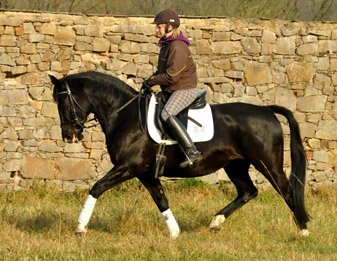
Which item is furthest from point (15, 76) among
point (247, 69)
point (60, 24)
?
point (247, 69)

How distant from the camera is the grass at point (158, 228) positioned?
6008 millimetres

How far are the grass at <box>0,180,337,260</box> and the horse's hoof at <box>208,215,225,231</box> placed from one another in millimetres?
94

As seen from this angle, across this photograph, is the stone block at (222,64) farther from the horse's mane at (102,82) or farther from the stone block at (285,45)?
the horse's mane at (102,82)

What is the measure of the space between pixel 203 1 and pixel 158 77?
30.0 feet

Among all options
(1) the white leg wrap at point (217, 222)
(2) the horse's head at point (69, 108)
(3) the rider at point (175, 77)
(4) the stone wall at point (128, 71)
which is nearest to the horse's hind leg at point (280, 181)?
(1) the white leg wrap at point (217, 222)

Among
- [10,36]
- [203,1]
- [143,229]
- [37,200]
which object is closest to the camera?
[143,229]

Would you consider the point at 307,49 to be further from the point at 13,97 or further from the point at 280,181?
the point at 13,97

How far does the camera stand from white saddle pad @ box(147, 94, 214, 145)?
6836 millimetres

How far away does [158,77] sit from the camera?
6828 mm

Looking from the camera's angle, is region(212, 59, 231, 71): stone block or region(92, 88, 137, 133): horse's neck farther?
region(212, 59, 231, 71): stone block

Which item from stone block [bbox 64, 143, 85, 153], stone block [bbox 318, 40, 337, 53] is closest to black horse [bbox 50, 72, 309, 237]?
stone block [bbox 64, 143, 85, 153]

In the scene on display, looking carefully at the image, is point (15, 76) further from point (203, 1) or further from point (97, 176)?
point (203, 1)

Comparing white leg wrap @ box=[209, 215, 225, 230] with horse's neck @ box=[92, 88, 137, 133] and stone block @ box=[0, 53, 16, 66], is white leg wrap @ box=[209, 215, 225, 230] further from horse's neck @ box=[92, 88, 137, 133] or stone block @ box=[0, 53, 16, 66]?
stone block @ box=[0, 53, 16, 66]

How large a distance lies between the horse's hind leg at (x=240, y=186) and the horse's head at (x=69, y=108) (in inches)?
83.5
